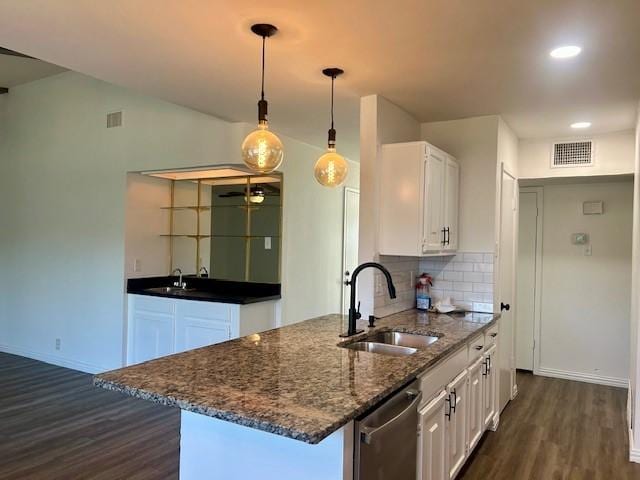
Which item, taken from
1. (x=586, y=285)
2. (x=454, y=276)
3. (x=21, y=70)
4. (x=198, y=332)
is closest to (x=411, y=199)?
(x=454, y=276)

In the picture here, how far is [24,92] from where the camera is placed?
558 centimetres

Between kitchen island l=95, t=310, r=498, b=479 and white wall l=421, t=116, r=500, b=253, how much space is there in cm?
157

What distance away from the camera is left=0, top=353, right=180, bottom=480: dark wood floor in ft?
9.46

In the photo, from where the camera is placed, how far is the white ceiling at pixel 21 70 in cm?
473

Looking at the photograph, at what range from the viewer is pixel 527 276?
5.27 m

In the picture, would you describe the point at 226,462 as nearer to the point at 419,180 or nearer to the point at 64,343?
the point at 419,180

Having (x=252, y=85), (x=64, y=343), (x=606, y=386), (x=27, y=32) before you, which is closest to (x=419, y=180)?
(x=252, y=85)

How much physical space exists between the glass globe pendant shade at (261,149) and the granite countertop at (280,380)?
35.7 inches

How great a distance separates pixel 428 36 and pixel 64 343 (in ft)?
16.0

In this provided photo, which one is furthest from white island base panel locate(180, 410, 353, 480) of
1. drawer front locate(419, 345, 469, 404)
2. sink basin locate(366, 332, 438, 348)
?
sink basin locate(366, 332, 438, 348)

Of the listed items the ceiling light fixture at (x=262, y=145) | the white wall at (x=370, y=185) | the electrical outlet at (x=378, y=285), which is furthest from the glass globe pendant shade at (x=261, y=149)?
the electrical outlet at (x=378, y=285)

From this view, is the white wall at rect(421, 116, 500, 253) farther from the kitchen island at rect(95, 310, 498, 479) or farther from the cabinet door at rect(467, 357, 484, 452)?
the kitchen island at rect(95, 310, 498, 479)

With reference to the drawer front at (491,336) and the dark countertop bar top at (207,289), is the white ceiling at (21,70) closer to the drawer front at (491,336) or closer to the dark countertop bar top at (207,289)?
the dark countertop bar top at (207,289)

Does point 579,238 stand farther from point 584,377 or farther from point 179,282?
point 179,282
